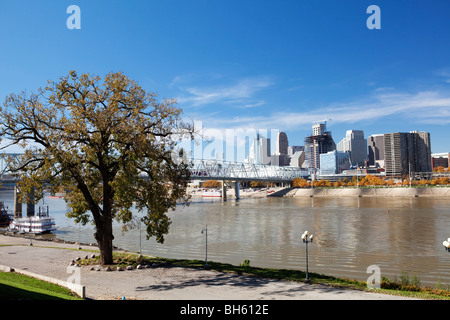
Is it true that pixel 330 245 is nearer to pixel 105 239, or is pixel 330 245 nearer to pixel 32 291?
pixel 105 239

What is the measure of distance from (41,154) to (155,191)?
300 inches

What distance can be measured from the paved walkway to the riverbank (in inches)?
5018

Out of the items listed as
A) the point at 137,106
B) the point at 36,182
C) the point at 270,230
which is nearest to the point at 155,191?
the point at 137,106

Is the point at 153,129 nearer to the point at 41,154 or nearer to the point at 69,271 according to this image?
the point at 41,154

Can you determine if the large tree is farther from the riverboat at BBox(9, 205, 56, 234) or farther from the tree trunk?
the riverboat at BBox(9, 205, 56, 234)

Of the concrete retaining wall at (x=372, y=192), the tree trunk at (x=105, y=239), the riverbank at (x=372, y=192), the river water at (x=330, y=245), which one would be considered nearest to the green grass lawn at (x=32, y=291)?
the tree trunk at (x=105, y=239)

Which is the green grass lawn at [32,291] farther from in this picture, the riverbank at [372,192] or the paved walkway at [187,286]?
the riverbank at [372,192]

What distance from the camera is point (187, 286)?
1891cm

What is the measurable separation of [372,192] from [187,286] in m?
141

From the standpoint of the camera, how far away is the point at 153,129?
24.0 m

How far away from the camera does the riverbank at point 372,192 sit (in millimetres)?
129625

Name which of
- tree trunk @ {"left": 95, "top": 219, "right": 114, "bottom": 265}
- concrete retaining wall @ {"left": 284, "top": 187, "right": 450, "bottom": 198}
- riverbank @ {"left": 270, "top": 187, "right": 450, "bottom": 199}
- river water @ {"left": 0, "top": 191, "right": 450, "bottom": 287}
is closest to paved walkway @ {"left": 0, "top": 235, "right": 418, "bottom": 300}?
tree trunk @ {"left": 95, "top": 219, "right": 114, "bottom": 265}
